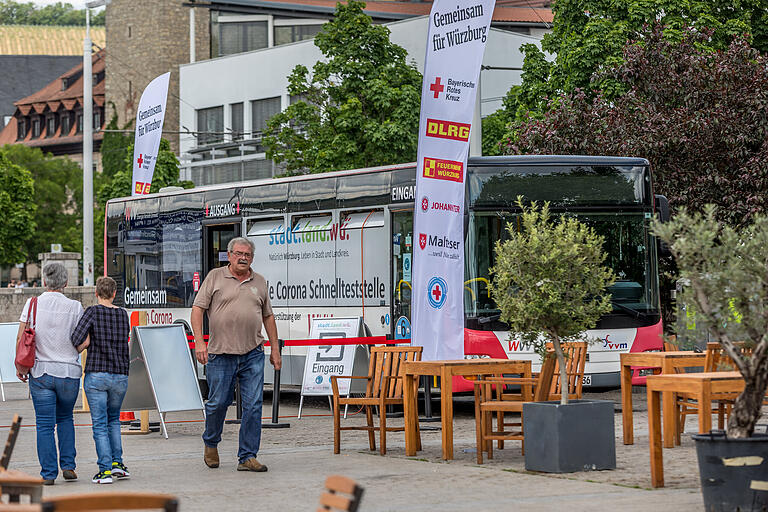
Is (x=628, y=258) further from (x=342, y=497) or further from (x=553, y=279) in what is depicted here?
(x=342, y=497)

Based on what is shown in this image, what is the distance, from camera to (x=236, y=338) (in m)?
11.5

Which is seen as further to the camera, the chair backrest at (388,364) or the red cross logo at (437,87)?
the red cross logo at (437,87)

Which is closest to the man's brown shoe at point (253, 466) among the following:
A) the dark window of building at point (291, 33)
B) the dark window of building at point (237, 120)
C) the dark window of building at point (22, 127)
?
the dark window of building at point (237, 120)

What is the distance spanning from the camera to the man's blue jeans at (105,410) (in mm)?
10742

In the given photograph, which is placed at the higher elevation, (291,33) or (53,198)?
(291,33)

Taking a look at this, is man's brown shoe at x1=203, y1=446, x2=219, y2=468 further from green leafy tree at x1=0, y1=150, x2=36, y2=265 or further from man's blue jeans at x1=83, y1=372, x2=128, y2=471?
green leafy tree at x1=0, y1=150, x2=36, y2=265

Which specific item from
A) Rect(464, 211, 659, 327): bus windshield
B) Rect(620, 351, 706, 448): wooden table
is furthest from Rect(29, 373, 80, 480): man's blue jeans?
Rect(464, 211, 659, 327): bus windshield

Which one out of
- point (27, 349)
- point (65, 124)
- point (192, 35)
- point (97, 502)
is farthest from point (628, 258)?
point (65, 124)

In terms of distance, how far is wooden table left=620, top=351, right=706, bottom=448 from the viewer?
477 inches

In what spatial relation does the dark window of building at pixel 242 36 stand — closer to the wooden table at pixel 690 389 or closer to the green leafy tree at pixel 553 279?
the green leafy tree at pixel 553 279

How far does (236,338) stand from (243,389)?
17.6 inches

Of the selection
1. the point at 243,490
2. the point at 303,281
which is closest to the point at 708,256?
the point at 243,490

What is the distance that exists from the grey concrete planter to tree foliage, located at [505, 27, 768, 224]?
14015 mm

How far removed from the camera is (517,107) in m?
39.3
